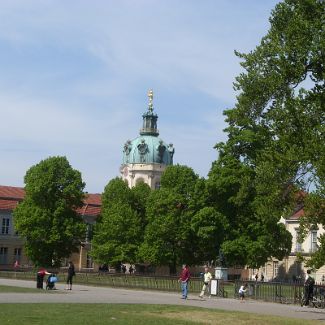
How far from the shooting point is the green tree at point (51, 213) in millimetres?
65250

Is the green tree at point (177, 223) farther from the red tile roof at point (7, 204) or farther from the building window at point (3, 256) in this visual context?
the red tile roof at point (7, 204)

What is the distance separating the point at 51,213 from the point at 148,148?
5567 centimetres

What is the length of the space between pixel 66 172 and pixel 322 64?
4805 cm

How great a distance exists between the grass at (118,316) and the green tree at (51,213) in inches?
1683

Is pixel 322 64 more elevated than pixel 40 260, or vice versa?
pixel 322 64

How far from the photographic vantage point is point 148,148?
121000mm

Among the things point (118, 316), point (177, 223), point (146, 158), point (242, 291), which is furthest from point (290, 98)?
point (146, 158)

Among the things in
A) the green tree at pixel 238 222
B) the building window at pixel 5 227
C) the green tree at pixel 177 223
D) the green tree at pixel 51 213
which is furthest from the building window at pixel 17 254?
the green tree at pixel 238 222

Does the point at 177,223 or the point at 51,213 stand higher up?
the point at 51,213

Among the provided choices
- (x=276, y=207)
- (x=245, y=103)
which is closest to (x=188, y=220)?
(x=245, y=103)

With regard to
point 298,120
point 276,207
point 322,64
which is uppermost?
point 322,64

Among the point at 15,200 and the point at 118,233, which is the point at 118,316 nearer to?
the point at 118,233

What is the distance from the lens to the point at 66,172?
69.2 meters

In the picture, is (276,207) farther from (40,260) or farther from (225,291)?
(40,260)
